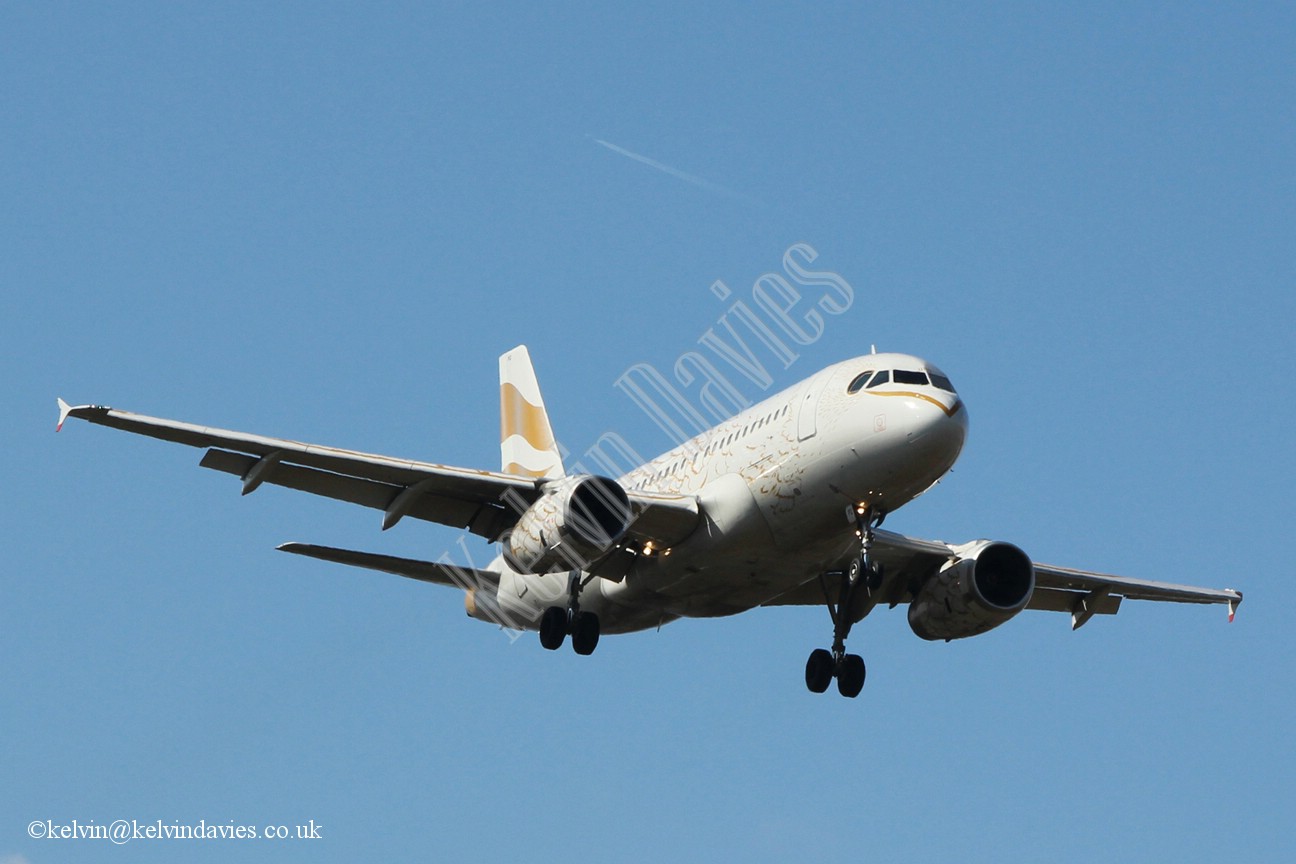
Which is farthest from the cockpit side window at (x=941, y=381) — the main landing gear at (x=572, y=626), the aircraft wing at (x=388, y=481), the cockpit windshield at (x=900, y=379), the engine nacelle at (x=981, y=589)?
the main landing gear at (x=572, y=626)

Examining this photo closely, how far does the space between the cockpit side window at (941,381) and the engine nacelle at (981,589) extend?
21.2 feet

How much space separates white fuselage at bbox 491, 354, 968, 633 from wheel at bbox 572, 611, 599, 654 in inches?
24.4

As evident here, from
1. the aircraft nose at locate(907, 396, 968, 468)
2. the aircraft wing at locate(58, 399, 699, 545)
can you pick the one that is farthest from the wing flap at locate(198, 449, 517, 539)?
the aircraft nose at locate(907, 396, 968, 468)

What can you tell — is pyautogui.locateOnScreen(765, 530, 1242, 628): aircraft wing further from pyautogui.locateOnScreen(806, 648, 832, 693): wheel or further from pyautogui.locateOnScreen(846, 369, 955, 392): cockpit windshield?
pyautogui.locateOnScreen(846, 369, 955, 392): cockpit windshield

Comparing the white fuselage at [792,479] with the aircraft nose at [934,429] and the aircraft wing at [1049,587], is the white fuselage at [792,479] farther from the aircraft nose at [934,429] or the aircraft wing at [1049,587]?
the aircraft wing at [1049,587]

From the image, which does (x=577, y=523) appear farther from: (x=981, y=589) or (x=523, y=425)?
(x=523, y=425)

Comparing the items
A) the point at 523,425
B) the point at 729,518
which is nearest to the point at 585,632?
the point at 729,518

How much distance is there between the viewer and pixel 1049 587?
41438 millimetres

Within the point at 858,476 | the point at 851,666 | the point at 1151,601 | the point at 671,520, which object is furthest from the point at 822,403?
the point at 1151,601

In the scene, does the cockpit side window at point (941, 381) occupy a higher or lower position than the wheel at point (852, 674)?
higher

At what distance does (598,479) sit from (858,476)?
191 inches

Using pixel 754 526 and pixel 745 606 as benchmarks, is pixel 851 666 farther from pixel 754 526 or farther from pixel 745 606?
pixel 754 526

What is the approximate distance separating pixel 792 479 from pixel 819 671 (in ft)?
20.5

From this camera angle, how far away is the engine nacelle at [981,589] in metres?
37.3
